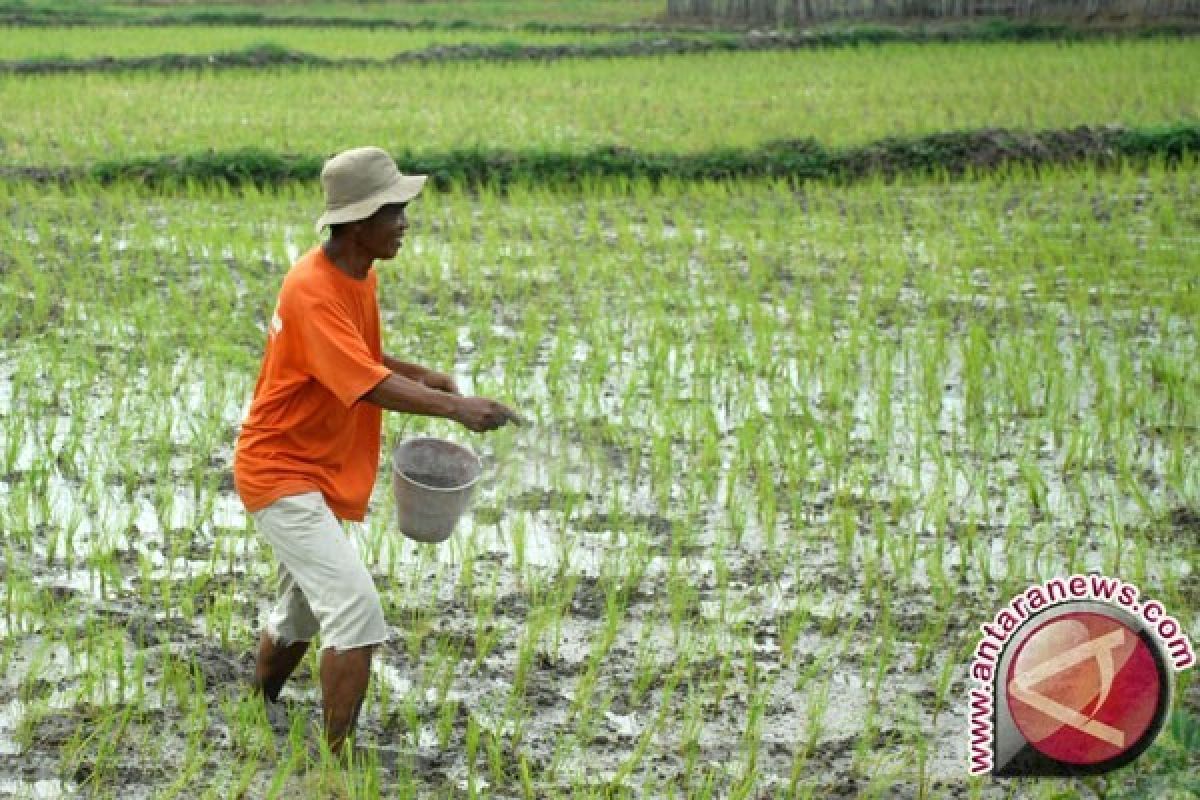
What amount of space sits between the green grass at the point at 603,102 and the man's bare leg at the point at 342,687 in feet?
22.3

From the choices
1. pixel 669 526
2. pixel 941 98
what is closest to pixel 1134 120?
pixel 941 98

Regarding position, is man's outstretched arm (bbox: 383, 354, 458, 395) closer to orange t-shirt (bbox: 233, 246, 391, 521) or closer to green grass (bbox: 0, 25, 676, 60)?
orange t-shirt (bbox: 233, 246, 391, 521)

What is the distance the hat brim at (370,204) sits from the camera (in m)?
2.96

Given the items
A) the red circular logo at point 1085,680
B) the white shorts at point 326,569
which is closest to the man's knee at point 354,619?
the white shorts at point 326,569

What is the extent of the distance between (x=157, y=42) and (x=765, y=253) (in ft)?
34.2

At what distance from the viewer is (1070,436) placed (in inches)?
202

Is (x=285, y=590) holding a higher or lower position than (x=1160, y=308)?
lower

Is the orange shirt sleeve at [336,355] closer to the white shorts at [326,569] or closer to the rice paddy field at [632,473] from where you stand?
the white shorts at [326,569]

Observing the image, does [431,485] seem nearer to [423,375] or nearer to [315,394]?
[423,375]

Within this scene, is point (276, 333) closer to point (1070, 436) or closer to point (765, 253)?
point (1070, 436)

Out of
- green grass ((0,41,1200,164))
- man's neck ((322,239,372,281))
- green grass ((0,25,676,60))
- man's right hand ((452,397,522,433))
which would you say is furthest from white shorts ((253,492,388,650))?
Answer: green grass ((0,25,676,60))

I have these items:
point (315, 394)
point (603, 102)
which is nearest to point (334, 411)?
point (315, 394)

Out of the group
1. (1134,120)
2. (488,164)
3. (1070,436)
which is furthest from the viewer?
(1134,120)

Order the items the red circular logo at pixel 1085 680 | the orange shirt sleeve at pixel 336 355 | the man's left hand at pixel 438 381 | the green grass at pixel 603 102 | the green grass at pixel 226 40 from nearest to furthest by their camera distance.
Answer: the red circular logo at pixel 1085 680 < the orange shirt sleeve at pixel 336 355 < the man's left hand at pixel 438 381 < the green grass at pixel 603 102 < the green grass at pixel 226 40
